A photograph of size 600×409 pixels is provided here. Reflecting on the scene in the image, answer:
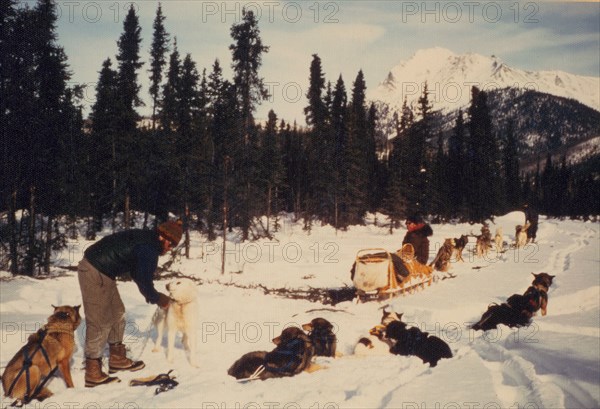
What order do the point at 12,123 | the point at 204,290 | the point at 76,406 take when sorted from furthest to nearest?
the point at 12,123 < the point at 204,290 < the point at 76,406

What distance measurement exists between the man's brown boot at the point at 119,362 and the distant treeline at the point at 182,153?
10730 mm

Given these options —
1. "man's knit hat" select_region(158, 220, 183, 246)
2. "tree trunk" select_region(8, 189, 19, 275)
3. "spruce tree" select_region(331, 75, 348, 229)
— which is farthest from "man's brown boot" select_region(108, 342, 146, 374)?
"spruce tree" select_region(331, 75, 348, 229)

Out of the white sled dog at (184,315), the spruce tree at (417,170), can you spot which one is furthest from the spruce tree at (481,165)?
the white sled dog at (184,315)

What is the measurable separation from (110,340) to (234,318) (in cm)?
270

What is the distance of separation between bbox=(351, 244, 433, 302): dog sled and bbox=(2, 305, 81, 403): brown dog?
20.6 ft

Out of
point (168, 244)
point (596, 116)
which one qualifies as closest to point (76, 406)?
point (168, 244)

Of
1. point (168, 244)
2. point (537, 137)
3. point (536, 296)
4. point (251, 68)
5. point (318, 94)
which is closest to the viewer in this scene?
point (168, 244)

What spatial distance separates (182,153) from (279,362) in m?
18.6

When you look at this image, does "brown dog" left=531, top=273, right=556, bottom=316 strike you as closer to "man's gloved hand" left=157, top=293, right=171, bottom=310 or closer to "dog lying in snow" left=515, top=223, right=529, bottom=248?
"man's gloved hand" left=157, top=293, right=171, bottom=310

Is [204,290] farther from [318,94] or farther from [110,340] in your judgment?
[318,94]

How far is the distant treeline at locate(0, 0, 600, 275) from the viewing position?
13453 mm

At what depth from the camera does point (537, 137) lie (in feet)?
622

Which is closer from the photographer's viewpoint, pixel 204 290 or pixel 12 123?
pixel 204 290

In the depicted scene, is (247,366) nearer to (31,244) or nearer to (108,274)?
(108,274)
